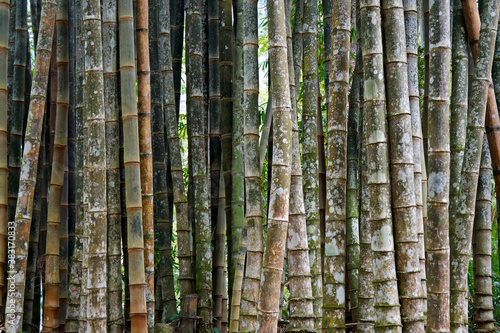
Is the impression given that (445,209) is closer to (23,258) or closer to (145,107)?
(145,107)

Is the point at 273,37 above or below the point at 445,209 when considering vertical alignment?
above

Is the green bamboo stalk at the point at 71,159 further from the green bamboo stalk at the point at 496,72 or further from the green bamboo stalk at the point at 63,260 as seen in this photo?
the green bamboo stalk at the point at 496,72

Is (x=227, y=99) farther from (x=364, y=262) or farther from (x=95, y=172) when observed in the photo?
(x=364, y=262)

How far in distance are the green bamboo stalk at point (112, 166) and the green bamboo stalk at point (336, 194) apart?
3.33 ft

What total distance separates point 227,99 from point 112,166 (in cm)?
101

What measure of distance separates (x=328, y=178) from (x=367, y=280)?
0.56 m

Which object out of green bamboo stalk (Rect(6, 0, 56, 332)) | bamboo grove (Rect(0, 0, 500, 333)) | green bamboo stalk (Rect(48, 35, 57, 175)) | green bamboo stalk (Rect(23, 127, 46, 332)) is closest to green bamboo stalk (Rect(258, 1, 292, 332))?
bamboo grove (Rect(0, 0, 500, 333))

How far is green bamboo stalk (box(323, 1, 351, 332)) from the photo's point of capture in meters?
2.59

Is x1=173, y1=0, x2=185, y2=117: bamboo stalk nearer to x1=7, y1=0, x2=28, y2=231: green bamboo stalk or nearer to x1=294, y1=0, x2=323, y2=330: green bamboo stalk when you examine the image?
x1=7, y1=0, x2=28, y2=231: green bamboo stalk

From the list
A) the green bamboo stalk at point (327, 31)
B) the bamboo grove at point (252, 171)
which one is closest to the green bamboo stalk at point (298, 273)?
the bamboo grove at point (252, 171)

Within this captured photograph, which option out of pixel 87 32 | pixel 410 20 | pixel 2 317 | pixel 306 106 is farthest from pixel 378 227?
pixel 2 317

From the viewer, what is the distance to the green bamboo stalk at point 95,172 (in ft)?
8.23

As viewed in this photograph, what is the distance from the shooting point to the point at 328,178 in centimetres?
262

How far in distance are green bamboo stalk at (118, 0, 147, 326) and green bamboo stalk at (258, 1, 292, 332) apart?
62cm
